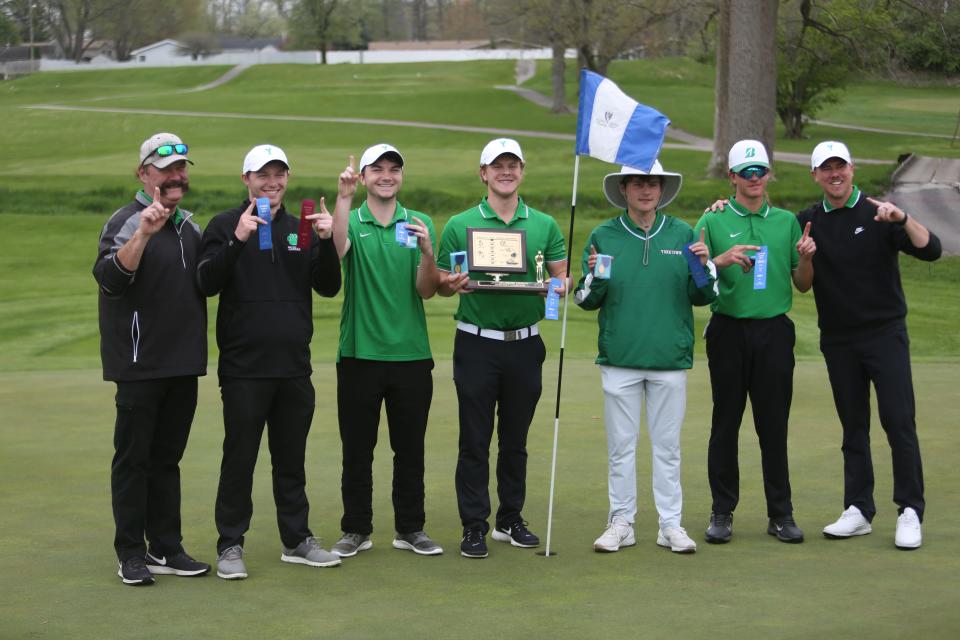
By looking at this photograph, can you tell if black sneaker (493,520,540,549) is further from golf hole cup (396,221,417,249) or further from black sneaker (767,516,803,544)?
golf hole cup (396,221,417,249)

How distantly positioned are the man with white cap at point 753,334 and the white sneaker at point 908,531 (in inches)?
19.9

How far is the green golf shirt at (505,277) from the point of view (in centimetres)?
654

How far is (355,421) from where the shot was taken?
654 centimetres

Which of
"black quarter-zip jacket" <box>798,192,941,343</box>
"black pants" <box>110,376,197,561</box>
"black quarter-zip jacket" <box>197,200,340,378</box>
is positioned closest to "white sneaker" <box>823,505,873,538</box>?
"black quarter-zip jacket" <box>798,192,941,343</box>

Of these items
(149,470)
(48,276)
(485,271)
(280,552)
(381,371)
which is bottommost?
(48,276)

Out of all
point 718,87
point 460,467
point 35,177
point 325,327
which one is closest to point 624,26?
point 718,87

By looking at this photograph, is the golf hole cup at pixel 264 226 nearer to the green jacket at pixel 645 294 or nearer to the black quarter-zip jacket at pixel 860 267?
the green jacket at pixel 645 294

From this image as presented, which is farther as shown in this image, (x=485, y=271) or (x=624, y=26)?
(x=624, y=26)

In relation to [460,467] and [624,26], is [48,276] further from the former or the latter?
[624,26]

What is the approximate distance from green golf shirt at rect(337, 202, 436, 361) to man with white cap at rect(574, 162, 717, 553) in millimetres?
884

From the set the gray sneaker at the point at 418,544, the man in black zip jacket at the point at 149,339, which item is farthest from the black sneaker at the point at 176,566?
the gray sneaker at the point at 418,544

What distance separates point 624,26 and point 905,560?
118 feet

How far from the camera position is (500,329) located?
6562mm

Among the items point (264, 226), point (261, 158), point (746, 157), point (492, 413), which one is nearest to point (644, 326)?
point (492, 413)
